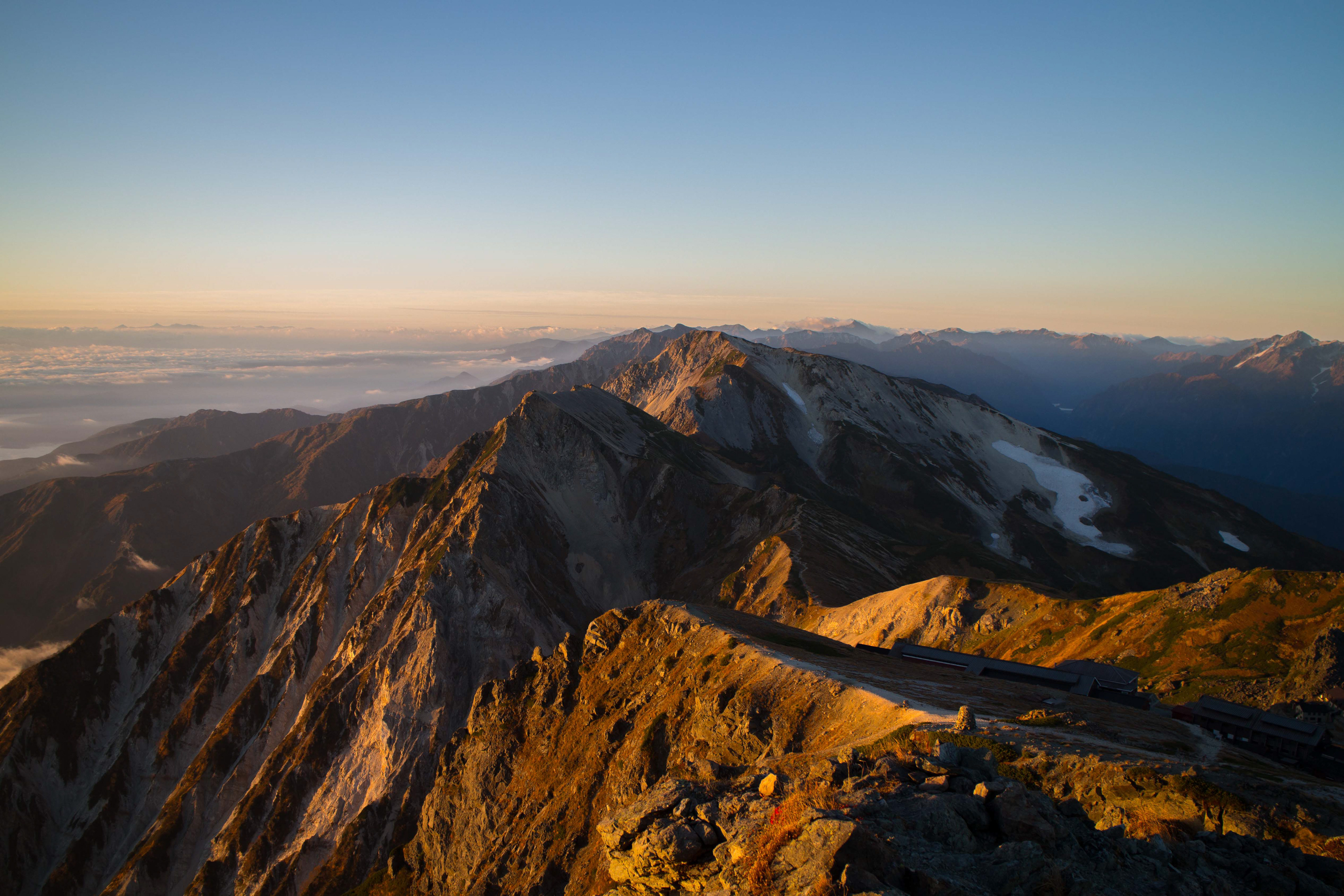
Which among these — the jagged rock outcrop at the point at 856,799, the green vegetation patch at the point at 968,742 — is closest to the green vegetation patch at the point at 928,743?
the green vegetation patch at the point at 968,742

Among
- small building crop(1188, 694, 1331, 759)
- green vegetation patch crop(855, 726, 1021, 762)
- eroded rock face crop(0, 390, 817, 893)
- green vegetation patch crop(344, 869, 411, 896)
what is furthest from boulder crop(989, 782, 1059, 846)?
eroded rock face crop(0, 390, 817, 893)

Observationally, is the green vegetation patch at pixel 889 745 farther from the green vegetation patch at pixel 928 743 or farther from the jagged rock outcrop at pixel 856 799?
the jagged rock outcrop at pixel 856 799

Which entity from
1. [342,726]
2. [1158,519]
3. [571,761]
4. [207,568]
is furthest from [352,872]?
[1158,519]

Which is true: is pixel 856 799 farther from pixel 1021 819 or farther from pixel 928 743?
pixel 928 743

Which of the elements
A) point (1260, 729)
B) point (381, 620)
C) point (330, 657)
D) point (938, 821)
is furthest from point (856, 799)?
point (330, 657)

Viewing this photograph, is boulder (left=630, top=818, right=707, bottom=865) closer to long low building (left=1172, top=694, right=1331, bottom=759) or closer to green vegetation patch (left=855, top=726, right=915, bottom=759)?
green vegetation patch (left=855, top=726, right=915, bottom=759)

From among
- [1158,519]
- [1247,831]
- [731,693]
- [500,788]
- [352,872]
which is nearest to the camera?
[1247,831]

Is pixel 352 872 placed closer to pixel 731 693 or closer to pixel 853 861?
pixel 731 693
